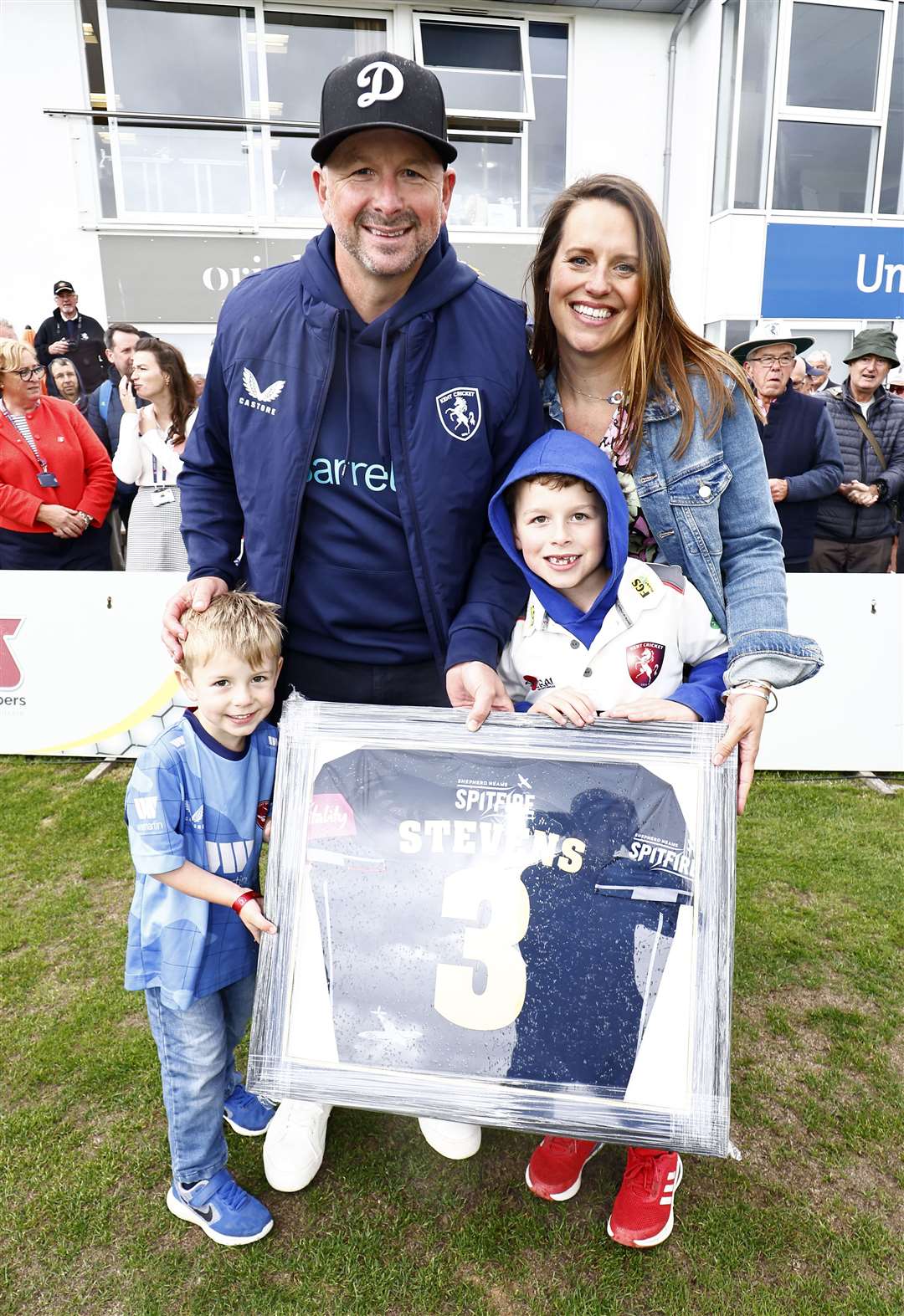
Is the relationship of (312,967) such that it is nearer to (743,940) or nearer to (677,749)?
(677,749)

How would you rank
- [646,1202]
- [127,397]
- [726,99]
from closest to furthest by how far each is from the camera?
[646,1202]
[127,397]
[726,99]

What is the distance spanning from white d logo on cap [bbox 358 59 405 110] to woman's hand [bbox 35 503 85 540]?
12.7ft

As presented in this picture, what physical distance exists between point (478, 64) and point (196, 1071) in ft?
37.0

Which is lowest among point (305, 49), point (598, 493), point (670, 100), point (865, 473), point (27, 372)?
point (865, 473)

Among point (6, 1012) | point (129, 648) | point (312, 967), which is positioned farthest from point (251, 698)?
point (129, 648)

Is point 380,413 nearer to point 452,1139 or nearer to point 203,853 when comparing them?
point 203,853

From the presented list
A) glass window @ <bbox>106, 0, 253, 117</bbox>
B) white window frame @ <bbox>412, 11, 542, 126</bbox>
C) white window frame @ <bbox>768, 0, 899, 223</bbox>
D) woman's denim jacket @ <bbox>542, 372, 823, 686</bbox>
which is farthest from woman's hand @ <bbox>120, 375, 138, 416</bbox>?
white window frame @ <bbox>768, 0, 899, 223</bbox>

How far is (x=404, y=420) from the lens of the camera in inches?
73.9

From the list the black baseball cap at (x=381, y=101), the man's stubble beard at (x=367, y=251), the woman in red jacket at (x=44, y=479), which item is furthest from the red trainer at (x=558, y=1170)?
the woman in red jacket at (x=44, y=479)

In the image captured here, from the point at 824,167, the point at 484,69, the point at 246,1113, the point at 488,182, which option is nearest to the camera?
the point at 246,1113

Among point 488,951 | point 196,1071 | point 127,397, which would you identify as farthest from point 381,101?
point 127,397

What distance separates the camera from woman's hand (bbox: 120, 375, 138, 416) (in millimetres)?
5523

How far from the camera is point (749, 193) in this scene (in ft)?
31.1

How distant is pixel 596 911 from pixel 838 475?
4471mm
